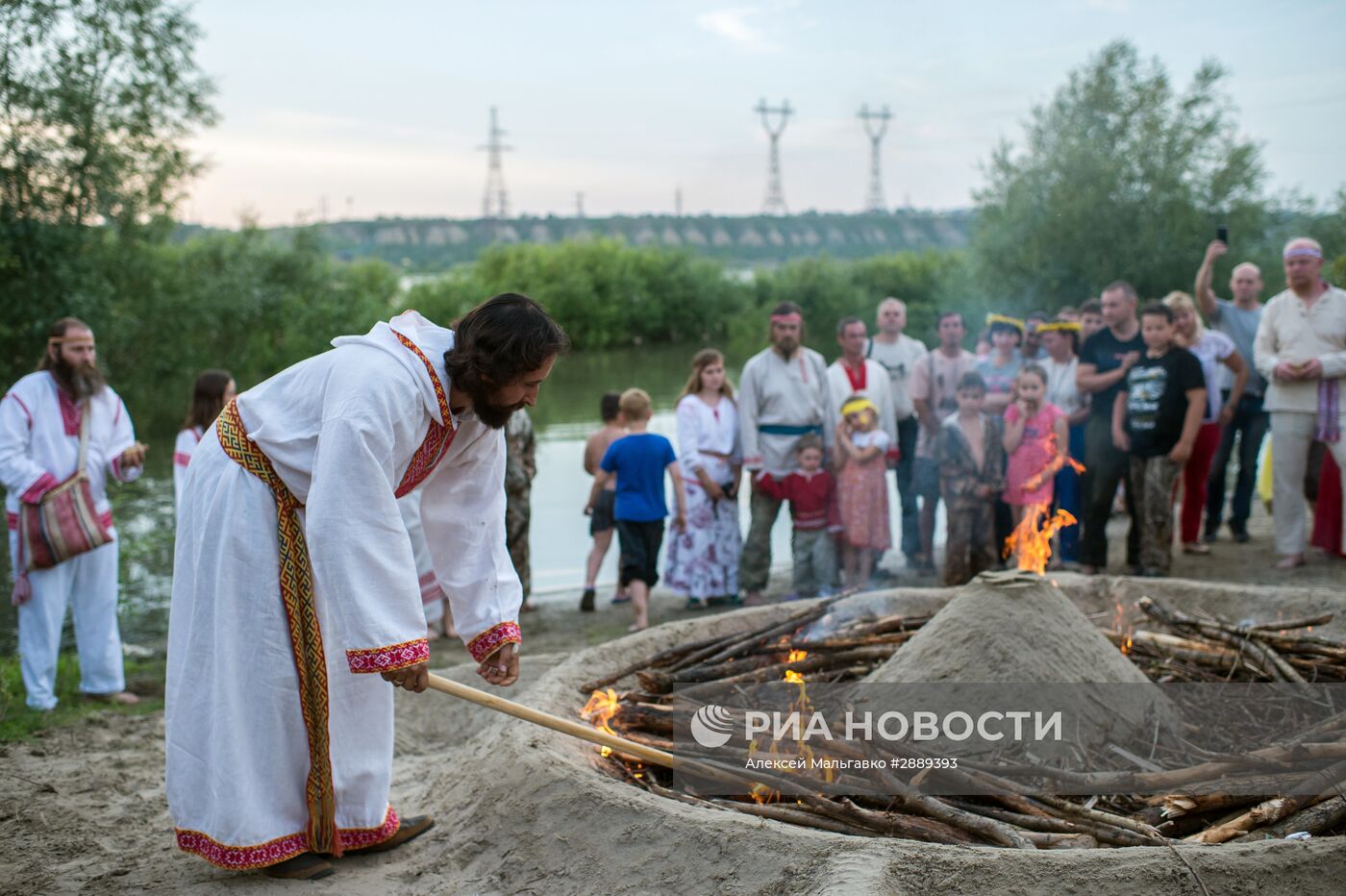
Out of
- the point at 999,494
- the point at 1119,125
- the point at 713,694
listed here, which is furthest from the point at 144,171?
the point at 1119,125

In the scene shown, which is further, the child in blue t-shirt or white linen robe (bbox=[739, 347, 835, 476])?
white linen robe (bbox=[739, 347, 835, 476])

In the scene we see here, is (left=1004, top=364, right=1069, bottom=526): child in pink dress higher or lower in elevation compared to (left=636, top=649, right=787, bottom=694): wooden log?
higher

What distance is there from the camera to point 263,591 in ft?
11.6

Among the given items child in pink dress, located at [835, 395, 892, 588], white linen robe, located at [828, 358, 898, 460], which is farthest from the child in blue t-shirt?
white linen robe, located at [828, 358, 898, 460]

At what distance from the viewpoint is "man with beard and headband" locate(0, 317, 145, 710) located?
5.92m

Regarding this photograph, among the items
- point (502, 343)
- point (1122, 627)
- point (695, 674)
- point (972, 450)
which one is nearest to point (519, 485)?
point (972, 450)

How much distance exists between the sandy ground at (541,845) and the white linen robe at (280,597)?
289 mm

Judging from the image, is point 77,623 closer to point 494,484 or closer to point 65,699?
point 65,699

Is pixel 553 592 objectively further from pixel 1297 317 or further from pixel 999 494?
pixel 1297 317

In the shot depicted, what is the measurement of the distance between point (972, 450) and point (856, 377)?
984 mm

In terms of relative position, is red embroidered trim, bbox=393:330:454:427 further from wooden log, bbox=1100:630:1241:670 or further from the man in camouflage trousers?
the man in camouflage trousers

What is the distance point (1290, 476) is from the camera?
8.20 m

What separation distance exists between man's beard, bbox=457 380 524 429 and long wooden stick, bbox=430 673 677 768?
0.78 metres

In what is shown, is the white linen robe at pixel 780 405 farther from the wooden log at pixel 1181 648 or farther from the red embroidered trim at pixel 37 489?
the red embroidered trim at pixel 37 489
